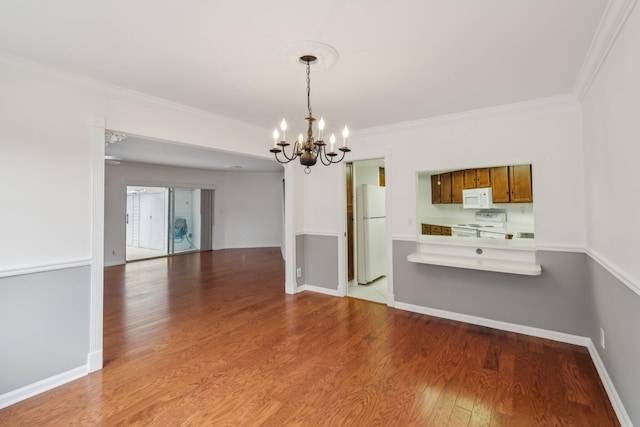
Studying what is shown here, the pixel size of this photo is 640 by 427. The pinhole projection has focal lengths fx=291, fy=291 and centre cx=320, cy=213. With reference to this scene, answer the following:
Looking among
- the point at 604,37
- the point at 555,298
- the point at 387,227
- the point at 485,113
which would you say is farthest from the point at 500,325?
the point at 604,37

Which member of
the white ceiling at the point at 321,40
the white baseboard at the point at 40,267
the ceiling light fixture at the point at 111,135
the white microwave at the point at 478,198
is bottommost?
the white baseboard at the point at 40,267

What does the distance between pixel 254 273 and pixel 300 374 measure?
384cm

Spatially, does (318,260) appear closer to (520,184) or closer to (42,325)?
(42,325)

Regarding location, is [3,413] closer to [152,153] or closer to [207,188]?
[152,153]

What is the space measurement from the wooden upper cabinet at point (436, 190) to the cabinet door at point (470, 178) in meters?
0.63

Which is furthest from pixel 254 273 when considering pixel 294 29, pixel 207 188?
pixel 294 29

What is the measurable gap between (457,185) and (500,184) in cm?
83

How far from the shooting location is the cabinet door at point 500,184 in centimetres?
456

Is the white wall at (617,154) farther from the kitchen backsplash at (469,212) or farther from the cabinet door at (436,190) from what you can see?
the cabinet door at (436,190)

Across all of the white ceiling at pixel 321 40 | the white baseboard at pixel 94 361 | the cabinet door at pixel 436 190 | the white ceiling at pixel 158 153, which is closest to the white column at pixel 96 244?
the white baseboard at pixel 94 361

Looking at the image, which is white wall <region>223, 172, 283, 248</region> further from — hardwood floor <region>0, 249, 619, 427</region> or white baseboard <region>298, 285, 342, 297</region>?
hardwood floor <region>0, 249, 619, 427</region>

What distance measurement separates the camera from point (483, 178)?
4859 mm

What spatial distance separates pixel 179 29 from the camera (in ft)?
5.70

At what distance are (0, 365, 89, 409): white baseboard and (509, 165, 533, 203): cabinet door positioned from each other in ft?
18.3
